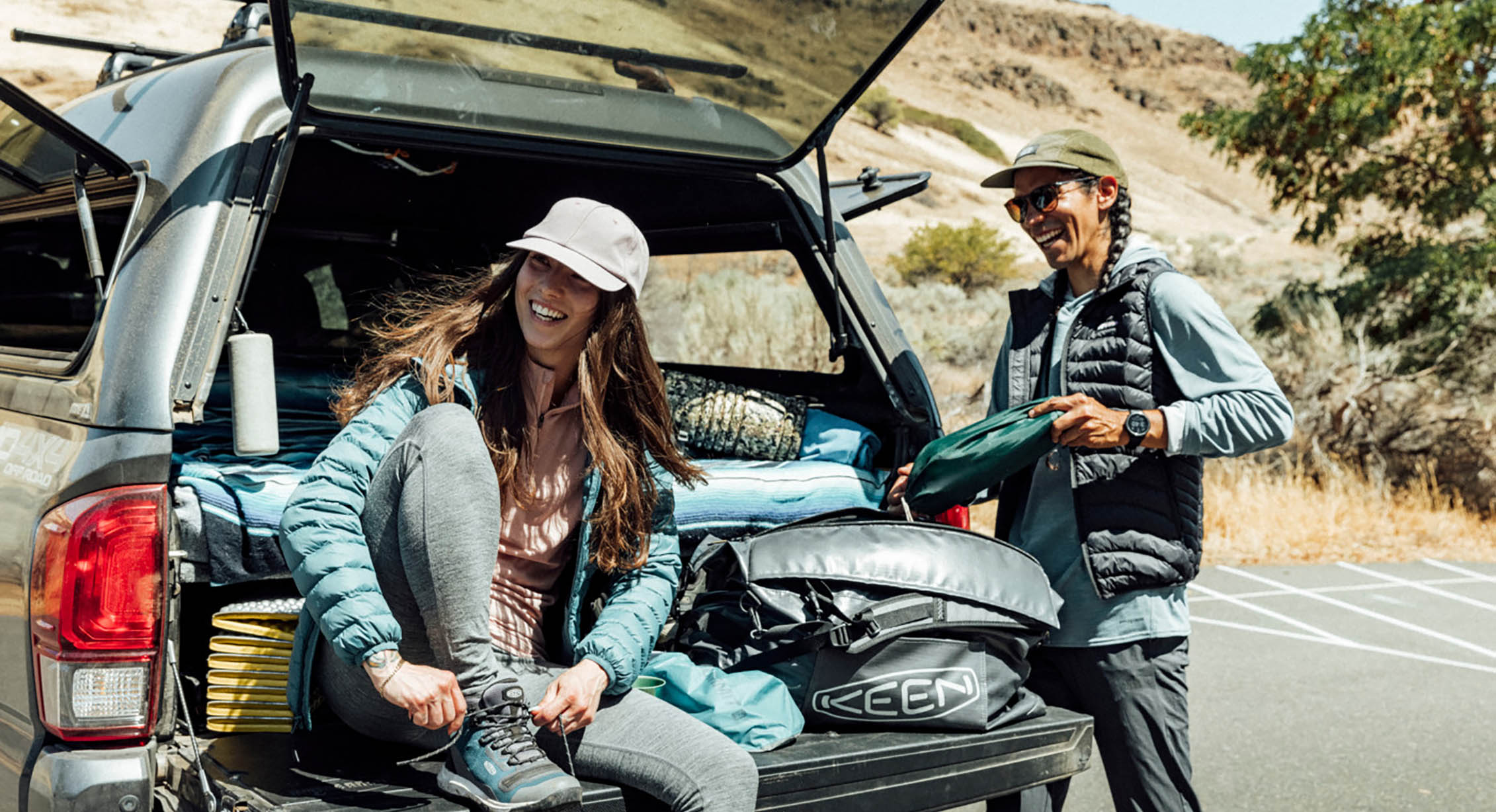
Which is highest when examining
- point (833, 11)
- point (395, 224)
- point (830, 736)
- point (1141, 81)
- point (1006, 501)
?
point (1141, 81)

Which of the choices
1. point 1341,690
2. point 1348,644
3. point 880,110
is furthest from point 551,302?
point 880,110

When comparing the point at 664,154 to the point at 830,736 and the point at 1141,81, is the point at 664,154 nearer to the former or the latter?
the point at 830,736

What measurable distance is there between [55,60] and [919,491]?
2832 cm

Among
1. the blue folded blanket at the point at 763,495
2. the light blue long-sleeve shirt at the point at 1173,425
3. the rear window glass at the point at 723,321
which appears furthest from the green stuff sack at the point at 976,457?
A: the rear window glass at the point at 723,321

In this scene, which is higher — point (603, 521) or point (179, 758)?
point (603, 521)

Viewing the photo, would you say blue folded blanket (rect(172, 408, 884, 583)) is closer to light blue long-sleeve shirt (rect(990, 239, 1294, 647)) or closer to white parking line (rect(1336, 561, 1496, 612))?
light blue long-sleeve shirt (rect(990, 239, 1294, 647))

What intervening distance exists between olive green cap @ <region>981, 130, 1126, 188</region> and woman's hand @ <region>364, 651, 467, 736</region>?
5.13 ft

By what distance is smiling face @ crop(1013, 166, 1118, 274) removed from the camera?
107 inches

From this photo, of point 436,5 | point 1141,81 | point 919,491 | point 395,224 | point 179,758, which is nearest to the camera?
point 179,758

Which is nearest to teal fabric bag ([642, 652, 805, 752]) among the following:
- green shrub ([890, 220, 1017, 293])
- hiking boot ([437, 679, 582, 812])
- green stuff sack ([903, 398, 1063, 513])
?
hiking boot ([437, 679, 582, 812])

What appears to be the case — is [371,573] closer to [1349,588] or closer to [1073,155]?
[1073,155]

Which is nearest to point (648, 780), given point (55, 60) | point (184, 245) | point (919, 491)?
point (919, 491)

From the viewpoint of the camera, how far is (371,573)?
215 centimetres

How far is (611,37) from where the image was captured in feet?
8.77
